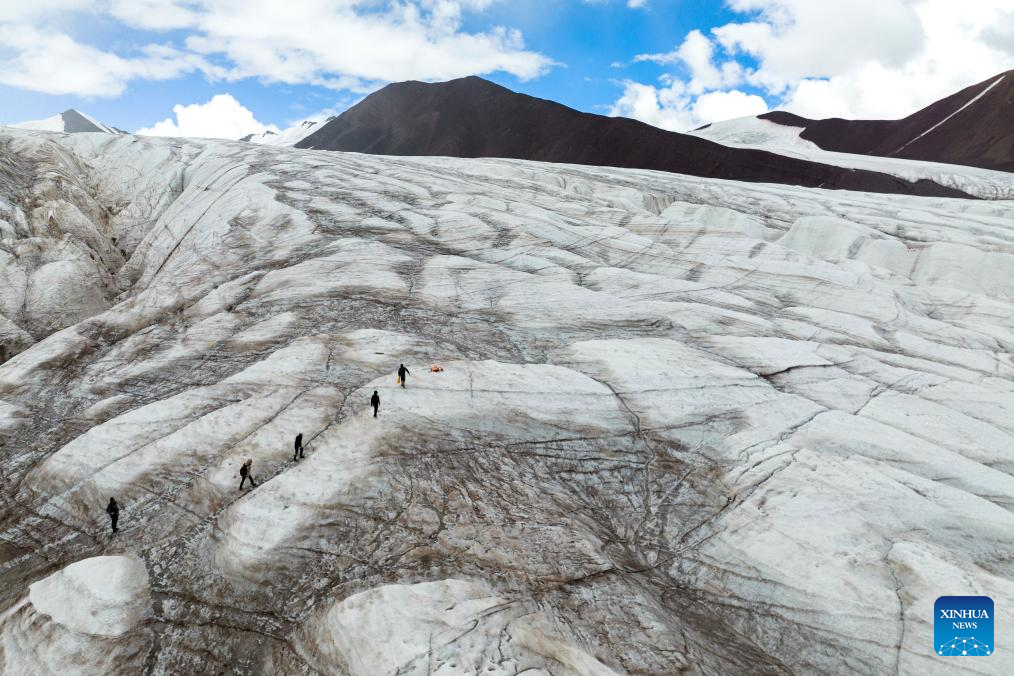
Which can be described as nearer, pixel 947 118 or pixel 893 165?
pixel 893 165

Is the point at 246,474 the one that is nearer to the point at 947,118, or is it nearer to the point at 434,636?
the point at 434,636

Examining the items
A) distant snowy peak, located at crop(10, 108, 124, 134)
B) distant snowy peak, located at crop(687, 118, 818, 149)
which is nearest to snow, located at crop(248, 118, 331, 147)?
distant snowy peak, located at crop(10, 108, 124, 134)

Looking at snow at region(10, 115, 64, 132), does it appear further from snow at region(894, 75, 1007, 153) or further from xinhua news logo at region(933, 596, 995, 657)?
snow at region(894, 75, 1007, 153)

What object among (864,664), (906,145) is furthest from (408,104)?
(864,664)

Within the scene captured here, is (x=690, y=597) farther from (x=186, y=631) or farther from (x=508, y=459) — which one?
(x=186, y=631)

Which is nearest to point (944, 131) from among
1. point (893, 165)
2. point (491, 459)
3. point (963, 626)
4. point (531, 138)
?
point (893, 165)
